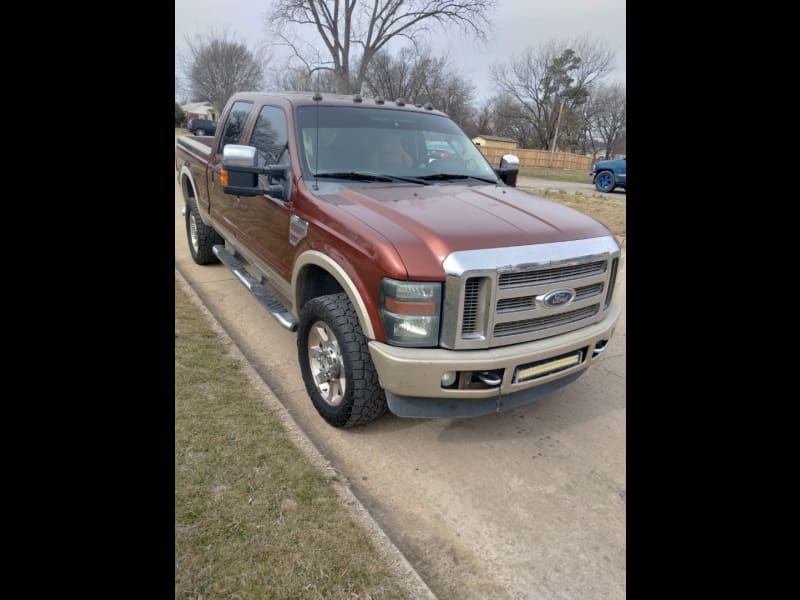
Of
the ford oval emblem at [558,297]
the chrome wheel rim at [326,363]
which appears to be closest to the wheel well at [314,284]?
the chrome wheel rim at [326,363]

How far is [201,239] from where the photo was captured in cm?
613

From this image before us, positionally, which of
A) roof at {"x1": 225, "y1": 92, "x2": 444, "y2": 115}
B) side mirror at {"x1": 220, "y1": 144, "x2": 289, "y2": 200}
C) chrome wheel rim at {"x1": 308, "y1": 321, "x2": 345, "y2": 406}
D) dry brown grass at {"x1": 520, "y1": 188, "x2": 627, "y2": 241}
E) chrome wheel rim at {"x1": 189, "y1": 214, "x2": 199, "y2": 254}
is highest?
roof at {"x1": 225, "y1": 92, "x2": 444, "y2": 115}

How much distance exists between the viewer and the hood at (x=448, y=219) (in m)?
2.43

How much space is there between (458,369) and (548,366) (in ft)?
1.99

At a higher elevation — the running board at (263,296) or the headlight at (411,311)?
the headlight at (411,311)

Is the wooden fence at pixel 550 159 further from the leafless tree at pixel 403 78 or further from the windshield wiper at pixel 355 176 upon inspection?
the windshield wiper at pixel 355 176

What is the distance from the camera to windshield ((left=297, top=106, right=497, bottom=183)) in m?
3.52

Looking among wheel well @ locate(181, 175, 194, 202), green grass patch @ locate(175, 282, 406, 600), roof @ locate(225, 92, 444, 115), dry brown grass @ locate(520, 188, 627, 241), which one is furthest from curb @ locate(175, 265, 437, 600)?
dry brown grass @ locate(520, 188, 627, 241)

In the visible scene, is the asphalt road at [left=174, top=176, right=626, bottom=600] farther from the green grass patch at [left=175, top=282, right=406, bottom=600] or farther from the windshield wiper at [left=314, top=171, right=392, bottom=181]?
the windshield wiper at [left=314, top=171, right=392, bottom=181]

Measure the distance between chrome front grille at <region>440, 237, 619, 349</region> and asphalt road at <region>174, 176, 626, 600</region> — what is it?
80cm
